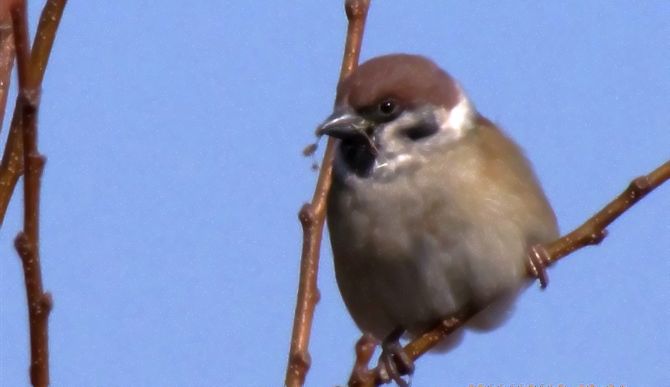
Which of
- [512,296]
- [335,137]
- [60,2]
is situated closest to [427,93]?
[335,137]

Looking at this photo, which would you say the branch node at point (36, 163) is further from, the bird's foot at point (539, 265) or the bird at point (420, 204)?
the bird's foot at point (539, 265)

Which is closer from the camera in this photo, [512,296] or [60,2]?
[60,2]

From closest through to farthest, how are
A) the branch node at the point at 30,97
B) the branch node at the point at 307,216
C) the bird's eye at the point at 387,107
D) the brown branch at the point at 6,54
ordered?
the branch node at the point at 30,97, the brown branch at the point at 6,54, the branch node at the point at 307,216, the bird's eye at the point at 387,107

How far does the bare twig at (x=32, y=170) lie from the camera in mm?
1658

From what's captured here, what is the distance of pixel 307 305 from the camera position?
8.75ft

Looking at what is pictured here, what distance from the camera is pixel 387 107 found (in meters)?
3.34

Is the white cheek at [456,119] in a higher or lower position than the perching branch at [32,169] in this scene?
higher

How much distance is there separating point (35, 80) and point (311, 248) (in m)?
1.11

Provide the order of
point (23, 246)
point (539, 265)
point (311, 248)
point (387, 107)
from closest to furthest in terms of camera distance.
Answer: point (23, 246) → point (311, 248) → point (539, 265) → point (387, 107)

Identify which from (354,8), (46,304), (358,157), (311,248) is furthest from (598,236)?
(46,304)

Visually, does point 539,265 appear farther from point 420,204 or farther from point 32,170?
point 32,170

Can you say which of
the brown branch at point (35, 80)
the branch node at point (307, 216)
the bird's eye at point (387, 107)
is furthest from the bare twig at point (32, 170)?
the bird's eye at point (387, 107)

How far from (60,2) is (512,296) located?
85.2 inches

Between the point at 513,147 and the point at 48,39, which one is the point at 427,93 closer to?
the point at 513,147
